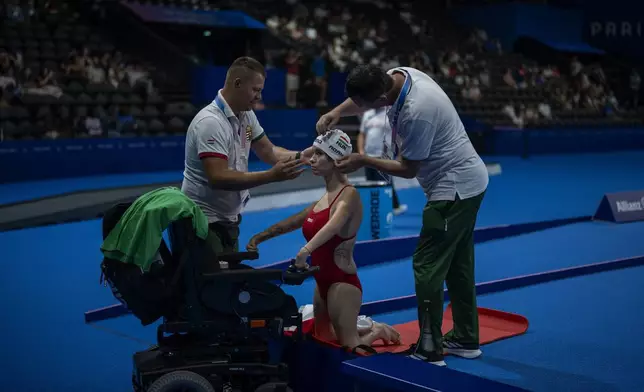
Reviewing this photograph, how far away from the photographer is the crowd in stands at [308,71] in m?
14.8

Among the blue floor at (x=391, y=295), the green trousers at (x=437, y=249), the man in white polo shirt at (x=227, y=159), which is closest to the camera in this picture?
the man in white polo shirt at (x=227, y=159)

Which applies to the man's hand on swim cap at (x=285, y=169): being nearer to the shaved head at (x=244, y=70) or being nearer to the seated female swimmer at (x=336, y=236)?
the seated female swimmer at (x=336, y=236)

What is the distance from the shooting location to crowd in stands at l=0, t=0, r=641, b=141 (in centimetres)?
1479

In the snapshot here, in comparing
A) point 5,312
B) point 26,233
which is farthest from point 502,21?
point 5,312

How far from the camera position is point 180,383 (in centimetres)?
369

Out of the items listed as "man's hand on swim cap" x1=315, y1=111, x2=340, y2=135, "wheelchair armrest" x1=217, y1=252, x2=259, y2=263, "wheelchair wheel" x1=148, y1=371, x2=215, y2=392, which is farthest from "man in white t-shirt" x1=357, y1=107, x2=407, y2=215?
"wheelchair wheel" x1=148, y1=371, x2=215, y2=392

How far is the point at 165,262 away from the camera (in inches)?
154

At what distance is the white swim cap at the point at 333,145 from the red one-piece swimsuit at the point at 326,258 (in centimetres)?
20

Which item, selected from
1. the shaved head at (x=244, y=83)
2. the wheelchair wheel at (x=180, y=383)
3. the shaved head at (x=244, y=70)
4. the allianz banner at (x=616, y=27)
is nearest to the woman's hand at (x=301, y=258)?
the wheelchair wheel at (x=180, y=383)

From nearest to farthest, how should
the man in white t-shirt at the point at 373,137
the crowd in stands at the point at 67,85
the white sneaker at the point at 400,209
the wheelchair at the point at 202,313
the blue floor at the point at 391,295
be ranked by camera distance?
the wheelchair at the point at 202,313, the blue floor at the point at 391,295, the man in white t-shirt at the point at 373,137, the white sneaker at the point at 400,209, the crowd in stands at the point at 67,85

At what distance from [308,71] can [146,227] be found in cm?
1544

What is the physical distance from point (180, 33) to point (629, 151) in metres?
12.4

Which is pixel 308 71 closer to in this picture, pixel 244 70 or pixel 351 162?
pixel 244 70

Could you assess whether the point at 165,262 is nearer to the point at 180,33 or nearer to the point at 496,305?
the point at 496,305
